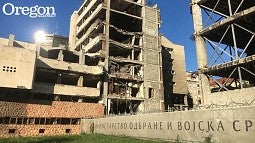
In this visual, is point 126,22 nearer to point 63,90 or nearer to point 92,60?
point 92,60

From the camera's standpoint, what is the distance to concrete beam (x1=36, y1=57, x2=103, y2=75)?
39.5 metres

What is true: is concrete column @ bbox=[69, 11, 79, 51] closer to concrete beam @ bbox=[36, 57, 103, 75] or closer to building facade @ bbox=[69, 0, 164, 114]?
building facade @ bbox=[69, 0, 164, 114]

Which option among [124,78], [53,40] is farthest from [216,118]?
[53,40]

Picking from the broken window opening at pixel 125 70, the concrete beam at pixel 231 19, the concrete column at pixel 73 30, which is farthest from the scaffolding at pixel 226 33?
the concrete column at pixel 73 30

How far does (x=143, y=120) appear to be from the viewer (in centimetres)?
2398

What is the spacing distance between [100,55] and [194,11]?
63.0 ft

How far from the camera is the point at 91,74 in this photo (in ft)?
147

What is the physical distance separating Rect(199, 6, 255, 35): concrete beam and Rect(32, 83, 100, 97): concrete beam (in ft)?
66.6

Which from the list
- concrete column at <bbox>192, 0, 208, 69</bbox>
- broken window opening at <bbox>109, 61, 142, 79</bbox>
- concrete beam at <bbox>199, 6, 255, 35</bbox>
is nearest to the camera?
concrete beam at <bbox>199, 6, 255, 35</bbox>

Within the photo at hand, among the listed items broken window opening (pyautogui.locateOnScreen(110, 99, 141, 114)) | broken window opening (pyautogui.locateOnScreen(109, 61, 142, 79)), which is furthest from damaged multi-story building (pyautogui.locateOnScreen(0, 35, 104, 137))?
broken window opening (pyautogui.locateOnScreen(110, 99, 141, 114))

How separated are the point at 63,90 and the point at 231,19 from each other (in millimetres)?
26499

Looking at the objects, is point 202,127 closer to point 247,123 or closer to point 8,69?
point 247,123

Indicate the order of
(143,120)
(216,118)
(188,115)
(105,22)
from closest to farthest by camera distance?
(216,118) → (188,115) → (143,120) → (105,22)

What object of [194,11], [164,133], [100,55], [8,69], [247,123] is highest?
[194,11]
